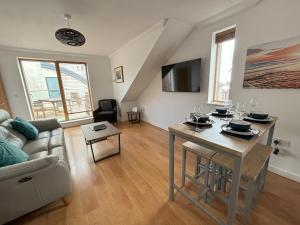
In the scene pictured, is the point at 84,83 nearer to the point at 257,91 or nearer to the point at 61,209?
the point at 61,209

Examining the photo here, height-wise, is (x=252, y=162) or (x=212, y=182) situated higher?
(x=252, y=162)

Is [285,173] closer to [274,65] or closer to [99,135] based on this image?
[274,65]

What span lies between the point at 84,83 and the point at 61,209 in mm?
3989

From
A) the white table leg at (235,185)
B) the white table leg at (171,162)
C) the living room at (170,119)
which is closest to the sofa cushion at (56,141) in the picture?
the living room at (170,119)

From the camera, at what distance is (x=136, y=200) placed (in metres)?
1.50

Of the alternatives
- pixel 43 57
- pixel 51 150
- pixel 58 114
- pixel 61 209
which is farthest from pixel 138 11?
pixel 58 114

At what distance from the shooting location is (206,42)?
2.34 m

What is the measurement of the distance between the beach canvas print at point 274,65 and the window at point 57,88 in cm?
456

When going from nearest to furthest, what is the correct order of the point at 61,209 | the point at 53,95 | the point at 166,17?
the point at 61,209 < the point at 166,17 < the point at 53,95

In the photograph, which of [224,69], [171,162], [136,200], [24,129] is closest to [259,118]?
[171,162]

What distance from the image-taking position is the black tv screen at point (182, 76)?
97.8 inches

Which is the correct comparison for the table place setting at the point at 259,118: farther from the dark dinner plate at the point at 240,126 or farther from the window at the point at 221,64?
the window at the point at 221,64

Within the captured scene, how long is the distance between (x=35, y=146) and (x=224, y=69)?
326 centimetres

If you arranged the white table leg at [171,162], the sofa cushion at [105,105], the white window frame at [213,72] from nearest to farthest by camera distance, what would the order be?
the white table leg at [171,162], the white window frame at [213,72], the sofa cushion at [105,105]
